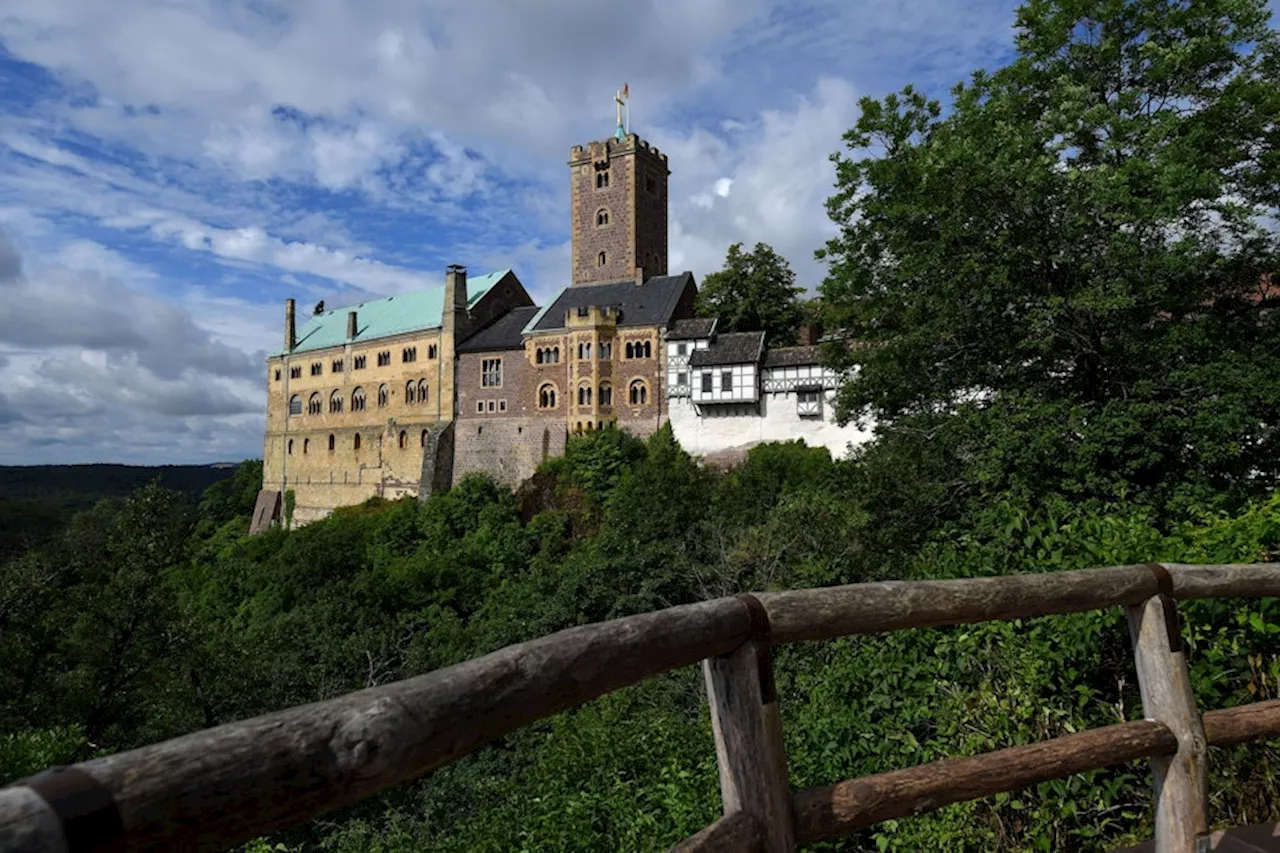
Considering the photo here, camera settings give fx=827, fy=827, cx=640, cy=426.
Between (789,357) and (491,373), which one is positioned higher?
(491,373)

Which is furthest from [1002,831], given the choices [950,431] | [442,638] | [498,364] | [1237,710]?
[498,364]

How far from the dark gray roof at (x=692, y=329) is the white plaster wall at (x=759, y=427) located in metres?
3.09

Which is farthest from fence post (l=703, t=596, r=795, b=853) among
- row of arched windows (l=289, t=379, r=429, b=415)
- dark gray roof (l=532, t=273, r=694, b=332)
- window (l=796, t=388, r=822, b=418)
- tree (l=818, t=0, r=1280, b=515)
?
row of arched windows (l=289, t=379, r=429, b=415)

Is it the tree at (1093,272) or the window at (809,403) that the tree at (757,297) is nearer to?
the window at (809,403)

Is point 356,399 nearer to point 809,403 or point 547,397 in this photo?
point 547,397

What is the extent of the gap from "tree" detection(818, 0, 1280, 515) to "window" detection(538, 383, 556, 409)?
28.5 meters

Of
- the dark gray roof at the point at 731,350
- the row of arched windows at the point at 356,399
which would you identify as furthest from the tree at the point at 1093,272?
the row of arched windows at the point at 356,399

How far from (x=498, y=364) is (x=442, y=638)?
19.6 metres

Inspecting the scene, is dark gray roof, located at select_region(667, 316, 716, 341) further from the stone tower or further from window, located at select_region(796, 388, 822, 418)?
the stone tower

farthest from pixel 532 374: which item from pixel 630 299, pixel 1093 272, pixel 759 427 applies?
pixel 1093 272

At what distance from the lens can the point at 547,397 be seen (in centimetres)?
4419

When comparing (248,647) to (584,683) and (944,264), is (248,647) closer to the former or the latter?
Answer: (944,264)

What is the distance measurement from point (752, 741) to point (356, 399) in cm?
5416

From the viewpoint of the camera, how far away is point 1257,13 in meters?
14.8
